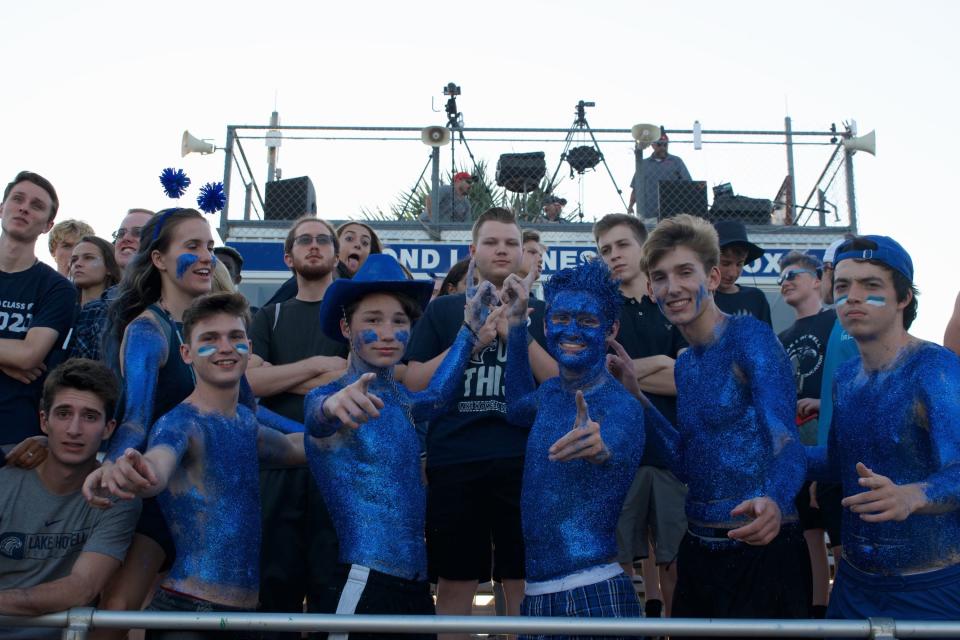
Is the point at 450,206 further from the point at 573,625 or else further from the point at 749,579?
the point at 573,625

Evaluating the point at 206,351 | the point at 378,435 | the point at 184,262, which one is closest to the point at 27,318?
the point at 184,262

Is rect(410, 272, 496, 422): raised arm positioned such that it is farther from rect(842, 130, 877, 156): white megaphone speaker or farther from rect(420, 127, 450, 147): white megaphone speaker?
rect(842, 130, 877, 156): white megaphone speaker

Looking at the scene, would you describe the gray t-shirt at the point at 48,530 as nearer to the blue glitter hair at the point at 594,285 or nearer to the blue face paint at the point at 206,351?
the blue face paint at the point at 206,351

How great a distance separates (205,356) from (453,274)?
1964 mm

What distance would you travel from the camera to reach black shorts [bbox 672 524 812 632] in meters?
2.88

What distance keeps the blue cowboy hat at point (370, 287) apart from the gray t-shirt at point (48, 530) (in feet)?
2.84

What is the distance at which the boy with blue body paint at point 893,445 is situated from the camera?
2625 millimetres

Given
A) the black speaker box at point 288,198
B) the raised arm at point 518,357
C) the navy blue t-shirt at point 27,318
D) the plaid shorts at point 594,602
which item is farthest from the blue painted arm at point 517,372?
the black speaker box at point 288,198

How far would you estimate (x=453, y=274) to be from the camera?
4863mm

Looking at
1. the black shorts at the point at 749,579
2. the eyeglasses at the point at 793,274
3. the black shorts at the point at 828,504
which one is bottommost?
the black shorts at the point at 749,579

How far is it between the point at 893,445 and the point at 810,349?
1.70 metres

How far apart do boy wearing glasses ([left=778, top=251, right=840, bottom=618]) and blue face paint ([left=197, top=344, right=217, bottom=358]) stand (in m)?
2.22

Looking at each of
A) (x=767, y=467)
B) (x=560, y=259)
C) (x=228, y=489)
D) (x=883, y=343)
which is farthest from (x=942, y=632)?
(x=560, y=259)

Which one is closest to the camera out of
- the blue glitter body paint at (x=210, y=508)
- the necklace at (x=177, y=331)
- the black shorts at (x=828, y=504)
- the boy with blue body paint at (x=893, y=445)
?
the boy with blue body paint at (x=893, y=445)
